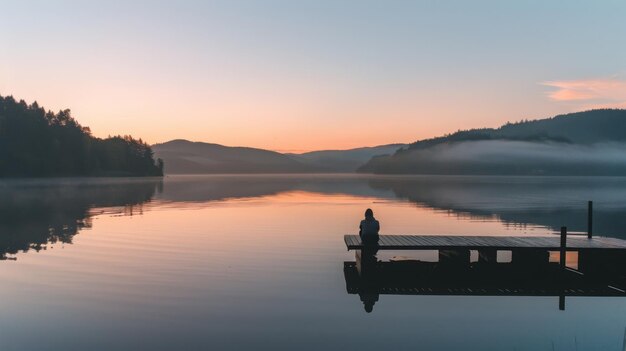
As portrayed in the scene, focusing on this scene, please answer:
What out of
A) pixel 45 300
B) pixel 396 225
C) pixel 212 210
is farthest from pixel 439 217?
pixel 45 300

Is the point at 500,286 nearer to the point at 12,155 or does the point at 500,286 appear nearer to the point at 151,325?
the point at 151,325

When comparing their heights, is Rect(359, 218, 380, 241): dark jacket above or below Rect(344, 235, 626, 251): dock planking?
above

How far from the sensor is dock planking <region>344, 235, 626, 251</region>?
23.7 m

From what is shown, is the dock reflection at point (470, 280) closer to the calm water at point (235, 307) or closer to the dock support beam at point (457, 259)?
the dock support beam at point (457, 259)

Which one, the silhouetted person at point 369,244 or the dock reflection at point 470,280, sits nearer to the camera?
the dock reflection at point 470,280

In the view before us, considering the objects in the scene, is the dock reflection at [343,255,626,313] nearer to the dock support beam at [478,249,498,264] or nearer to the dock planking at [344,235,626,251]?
the dock support beam at [478,249,498,264]

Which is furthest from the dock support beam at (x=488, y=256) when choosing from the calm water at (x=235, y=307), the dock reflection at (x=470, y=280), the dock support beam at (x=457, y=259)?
the calm water at (x=235, y=307)

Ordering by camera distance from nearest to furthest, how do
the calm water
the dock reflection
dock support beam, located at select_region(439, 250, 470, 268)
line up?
the calm water < the dock reflection < dock support beam, located at select_region(439, 250, 470, 268)

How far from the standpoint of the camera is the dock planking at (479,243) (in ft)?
77.7

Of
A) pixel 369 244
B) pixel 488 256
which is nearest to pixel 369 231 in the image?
pixel 369 244

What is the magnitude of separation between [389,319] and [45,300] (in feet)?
41.4

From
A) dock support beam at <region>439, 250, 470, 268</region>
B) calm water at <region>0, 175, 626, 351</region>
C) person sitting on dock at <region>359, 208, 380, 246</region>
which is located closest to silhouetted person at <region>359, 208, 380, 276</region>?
person sitting on dock at <region>359, 208, 380, 246</region>

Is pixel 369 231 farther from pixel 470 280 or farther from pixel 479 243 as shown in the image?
A: pixel 479 243

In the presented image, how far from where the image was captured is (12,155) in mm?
178250
